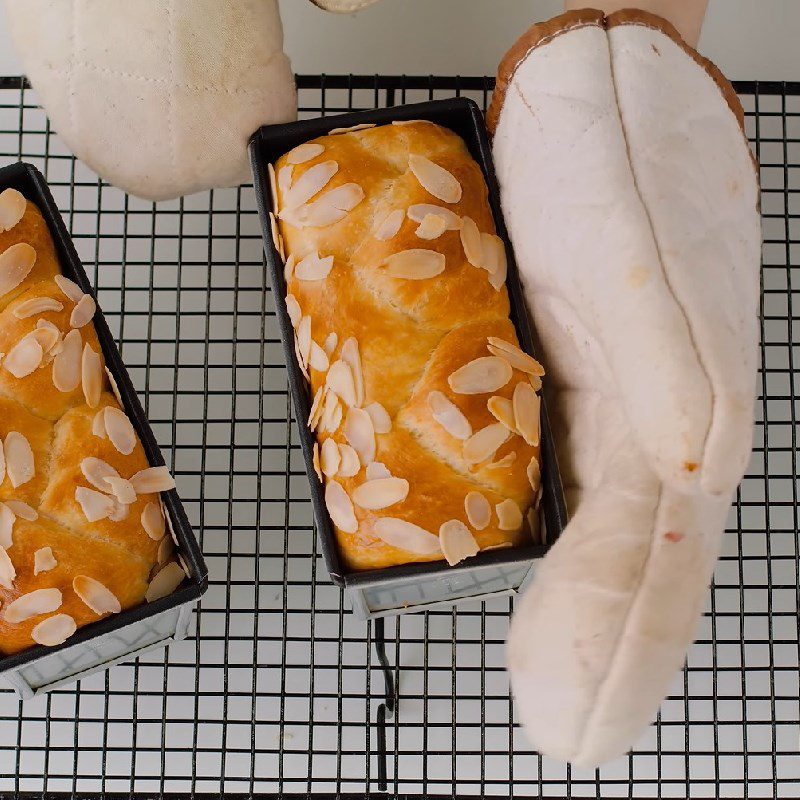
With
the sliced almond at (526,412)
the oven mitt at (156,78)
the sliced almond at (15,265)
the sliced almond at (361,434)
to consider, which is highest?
the oven mitt at (156,78)

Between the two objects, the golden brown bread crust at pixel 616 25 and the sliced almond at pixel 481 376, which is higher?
the golden brown bread crust at pixel 616 25

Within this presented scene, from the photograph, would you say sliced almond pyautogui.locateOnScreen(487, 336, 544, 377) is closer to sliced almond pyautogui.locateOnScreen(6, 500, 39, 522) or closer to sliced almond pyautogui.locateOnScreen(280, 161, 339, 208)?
sliced almond pyautogui.locateOnScreen(280, 161, 339, 208)

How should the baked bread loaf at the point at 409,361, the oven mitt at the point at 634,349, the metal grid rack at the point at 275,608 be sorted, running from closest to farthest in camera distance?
the oven mitt at the point at 634,349, the baked bread loaf at the point at 409,361, the metal grid rack at the point at 275,608

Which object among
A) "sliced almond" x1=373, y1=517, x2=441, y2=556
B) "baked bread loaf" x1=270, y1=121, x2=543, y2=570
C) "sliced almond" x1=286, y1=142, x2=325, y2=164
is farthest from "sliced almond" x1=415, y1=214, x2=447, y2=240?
"sliced almond" x1=373, y1=517, x2=441, y2=556

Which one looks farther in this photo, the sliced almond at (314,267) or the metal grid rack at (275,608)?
the metal grid rack at (275,608)

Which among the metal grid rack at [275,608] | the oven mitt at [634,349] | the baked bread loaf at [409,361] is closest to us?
the oven mitt at [634,349]

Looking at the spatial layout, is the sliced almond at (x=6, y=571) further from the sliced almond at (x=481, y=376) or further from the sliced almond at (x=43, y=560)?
the sliced almond at (x=481, y=376)

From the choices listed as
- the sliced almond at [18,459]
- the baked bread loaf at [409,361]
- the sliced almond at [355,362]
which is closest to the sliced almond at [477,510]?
the baked bread loaf at [409,361]
